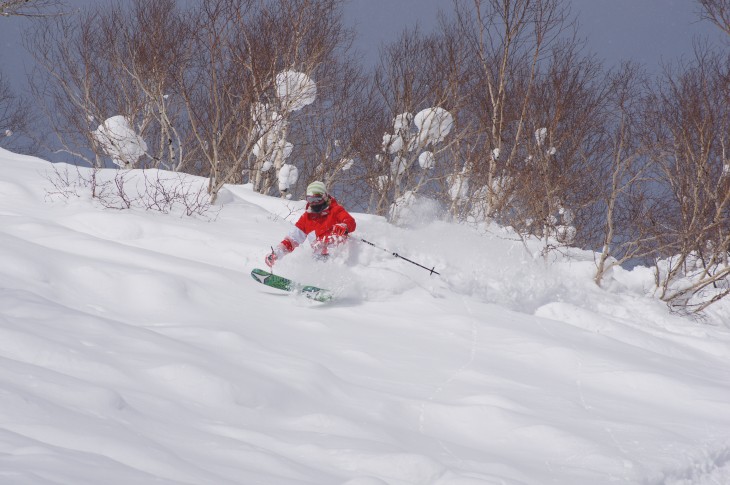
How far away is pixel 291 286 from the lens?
21.2ft

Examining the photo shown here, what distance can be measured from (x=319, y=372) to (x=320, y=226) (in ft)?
10.9

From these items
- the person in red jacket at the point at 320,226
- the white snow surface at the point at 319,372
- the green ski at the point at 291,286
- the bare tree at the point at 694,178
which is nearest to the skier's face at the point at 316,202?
the person in red jacket at the point at 320,226

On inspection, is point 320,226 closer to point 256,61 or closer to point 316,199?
point 316,199

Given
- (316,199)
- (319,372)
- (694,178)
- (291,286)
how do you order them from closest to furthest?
(319,372), (291,286), (316,199), (694,178)

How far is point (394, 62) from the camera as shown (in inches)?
654

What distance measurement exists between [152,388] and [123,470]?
1228 mm

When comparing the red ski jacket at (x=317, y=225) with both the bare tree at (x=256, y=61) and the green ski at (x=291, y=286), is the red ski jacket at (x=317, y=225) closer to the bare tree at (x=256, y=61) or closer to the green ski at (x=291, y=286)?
the green ski at (x=291, y=286)

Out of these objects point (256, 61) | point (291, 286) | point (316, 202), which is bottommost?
point (291, 286)

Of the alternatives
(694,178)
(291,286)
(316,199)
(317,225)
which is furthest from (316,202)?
(694,178)

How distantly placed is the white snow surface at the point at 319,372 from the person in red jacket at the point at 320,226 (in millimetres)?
188

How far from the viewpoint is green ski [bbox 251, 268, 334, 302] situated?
6.37m

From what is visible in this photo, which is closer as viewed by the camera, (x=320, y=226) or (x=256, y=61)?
(x=320, y=226)

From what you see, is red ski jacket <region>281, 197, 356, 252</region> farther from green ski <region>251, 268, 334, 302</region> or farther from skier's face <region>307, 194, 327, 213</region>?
green ski <region>251, 268, 334, 302</region>

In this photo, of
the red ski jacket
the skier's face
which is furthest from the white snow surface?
the skier's face
